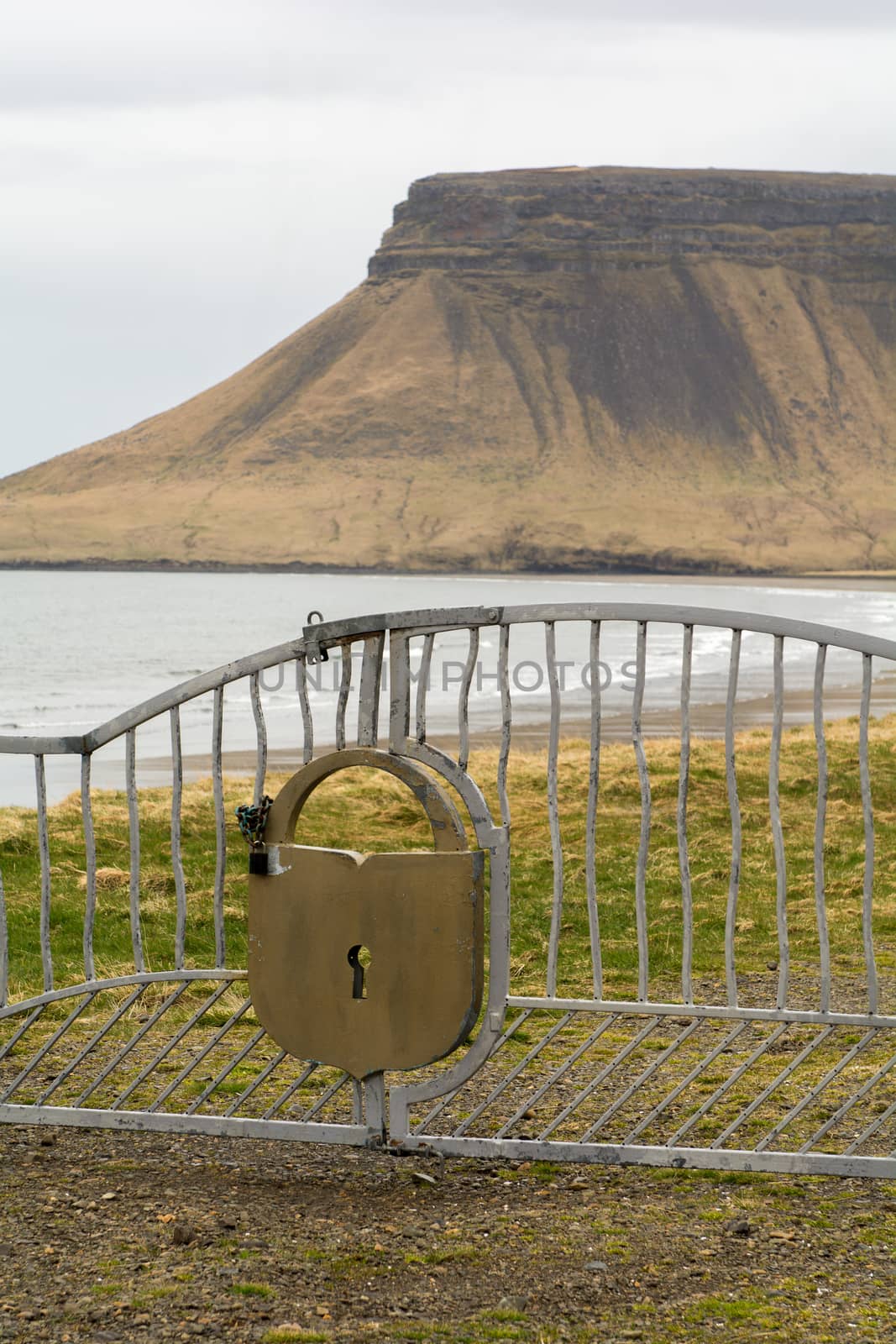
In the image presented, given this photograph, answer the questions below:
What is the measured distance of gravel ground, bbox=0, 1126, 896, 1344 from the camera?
14.3 feet

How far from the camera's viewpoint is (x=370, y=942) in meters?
5.48

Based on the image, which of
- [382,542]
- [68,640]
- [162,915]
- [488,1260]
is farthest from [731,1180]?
[382,542]

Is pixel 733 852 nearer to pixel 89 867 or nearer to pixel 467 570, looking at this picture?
pixel 89 867

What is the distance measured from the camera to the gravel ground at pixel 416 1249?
4348 millimetres

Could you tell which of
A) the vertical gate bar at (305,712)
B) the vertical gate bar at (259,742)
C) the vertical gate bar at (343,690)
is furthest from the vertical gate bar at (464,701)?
the vertical gate bar at (259,742)

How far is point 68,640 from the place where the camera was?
75000 millimetres

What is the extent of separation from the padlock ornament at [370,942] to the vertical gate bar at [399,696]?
60 mm

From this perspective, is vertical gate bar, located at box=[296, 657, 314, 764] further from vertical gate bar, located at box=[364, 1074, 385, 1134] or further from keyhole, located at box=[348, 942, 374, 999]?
vertical gate bar, located at box=[364, 1074, 385, 1134]

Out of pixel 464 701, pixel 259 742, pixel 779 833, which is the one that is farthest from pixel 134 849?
pixel 779 833

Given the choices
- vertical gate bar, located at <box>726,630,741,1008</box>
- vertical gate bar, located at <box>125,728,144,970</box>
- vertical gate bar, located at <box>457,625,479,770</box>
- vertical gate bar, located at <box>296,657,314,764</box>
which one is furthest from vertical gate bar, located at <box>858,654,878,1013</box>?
vertical gate bar, located at <box>125,728,144,970</box>

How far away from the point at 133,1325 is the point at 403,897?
1685 millimetres

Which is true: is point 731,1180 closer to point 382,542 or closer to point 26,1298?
point 26,1298

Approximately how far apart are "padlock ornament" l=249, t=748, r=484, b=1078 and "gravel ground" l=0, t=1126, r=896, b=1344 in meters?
0.48

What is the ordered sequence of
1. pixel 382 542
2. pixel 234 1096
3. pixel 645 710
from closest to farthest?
pixel 234 1096 → pixel 645 710 → pixel 382 542
